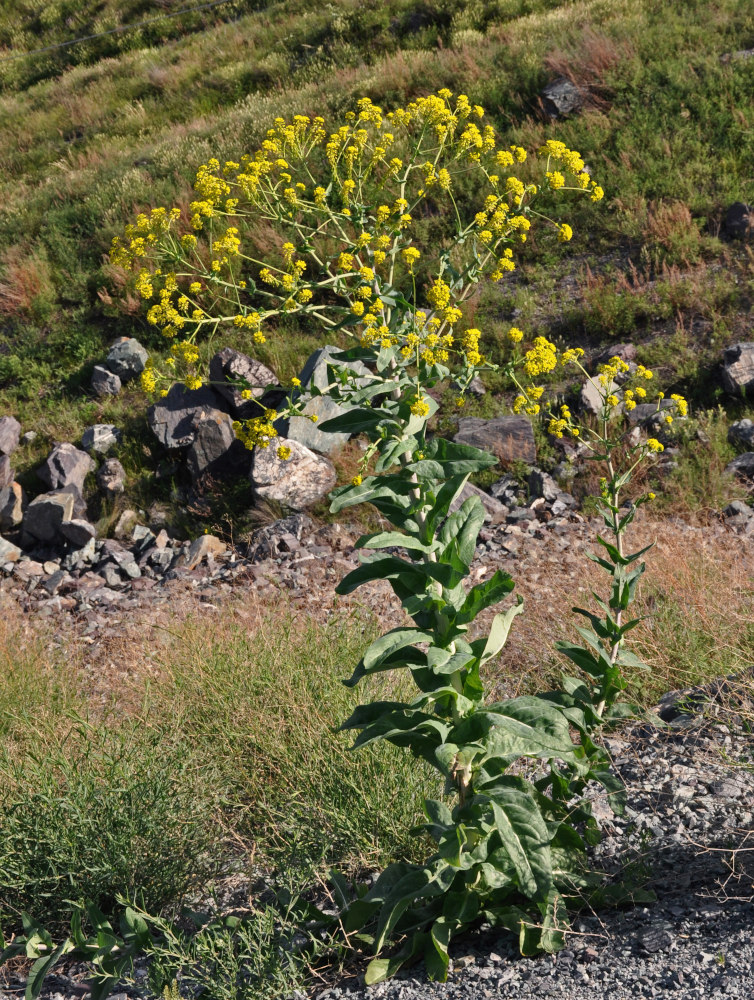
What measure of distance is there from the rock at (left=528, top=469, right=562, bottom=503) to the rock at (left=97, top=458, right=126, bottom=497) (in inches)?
154

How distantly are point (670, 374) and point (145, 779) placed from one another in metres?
5.99

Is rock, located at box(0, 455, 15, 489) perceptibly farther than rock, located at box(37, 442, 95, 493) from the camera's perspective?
Yes

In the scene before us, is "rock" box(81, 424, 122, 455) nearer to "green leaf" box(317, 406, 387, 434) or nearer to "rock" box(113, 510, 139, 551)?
"rock" box(113, 510, 139, 551)

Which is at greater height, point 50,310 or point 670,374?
point 50,310

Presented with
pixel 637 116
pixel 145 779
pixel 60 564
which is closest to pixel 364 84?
pixel 637 116

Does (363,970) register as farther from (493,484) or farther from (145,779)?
(493,484)

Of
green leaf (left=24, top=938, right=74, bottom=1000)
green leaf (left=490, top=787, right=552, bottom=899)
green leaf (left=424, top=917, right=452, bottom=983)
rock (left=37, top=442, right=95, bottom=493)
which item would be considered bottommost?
rock (left=37, top=442, right=95, bottom=493)

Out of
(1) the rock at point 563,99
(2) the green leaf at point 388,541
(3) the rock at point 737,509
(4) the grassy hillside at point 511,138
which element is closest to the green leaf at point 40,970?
(2) the green leaf at point 388,541

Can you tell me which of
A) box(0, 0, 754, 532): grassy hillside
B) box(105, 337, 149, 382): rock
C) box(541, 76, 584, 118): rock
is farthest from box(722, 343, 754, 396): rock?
box(105, 337, 149, 382): rock

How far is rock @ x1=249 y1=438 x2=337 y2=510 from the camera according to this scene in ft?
23.1

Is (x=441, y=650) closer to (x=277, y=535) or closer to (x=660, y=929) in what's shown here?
(x=660, y=929)

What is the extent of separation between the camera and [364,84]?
12.3 metres

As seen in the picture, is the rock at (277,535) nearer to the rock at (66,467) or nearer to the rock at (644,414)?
the rock at (66,467)

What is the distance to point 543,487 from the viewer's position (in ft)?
22.2
